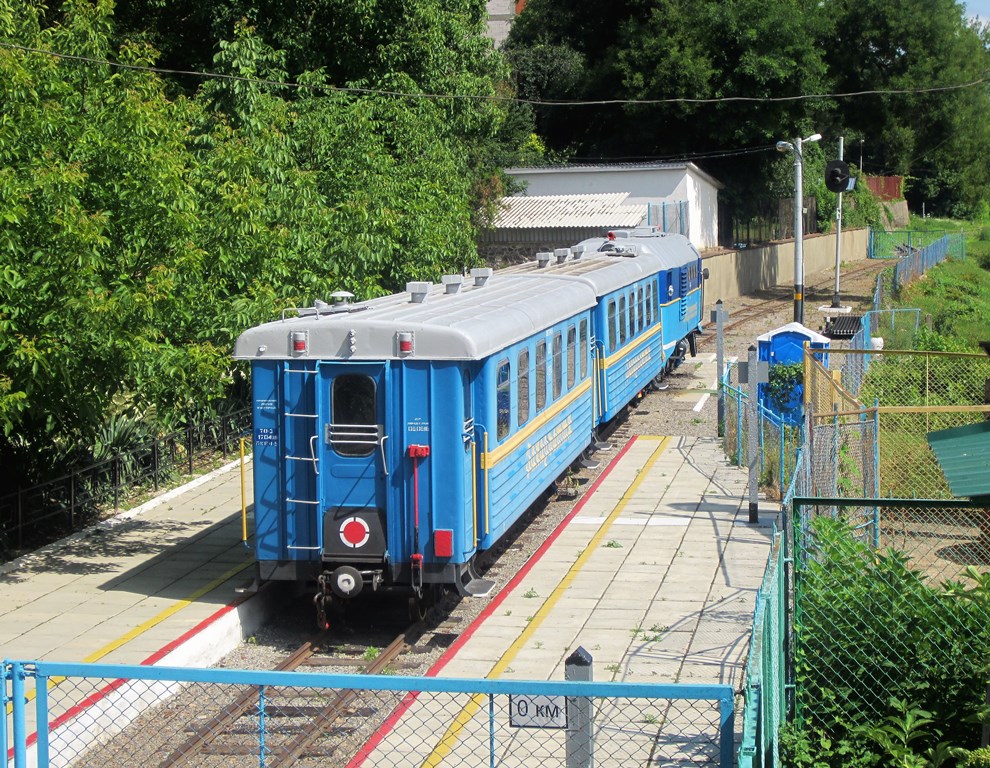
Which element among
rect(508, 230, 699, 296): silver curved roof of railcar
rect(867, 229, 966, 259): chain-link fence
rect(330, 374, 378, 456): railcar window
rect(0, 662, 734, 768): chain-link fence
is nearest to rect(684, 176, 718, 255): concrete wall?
rect(508, 230, 699, 296): silver curved roof of railcar

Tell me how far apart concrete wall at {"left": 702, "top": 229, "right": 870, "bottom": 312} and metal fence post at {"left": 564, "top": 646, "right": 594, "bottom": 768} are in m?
32.0

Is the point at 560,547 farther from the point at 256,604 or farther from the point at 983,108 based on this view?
the point at 983,108

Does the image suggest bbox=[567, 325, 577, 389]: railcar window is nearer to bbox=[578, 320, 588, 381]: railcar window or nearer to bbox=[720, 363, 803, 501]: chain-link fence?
bbox=[578, 320, 588, 381]: railcar window

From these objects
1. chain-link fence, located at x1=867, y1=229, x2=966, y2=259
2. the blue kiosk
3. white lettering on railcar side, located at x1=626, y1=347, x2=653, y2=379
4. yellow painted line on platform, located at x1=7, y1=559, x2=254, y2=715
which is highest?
chain-link fence, located at x1=867, y1=229, x2=966, y2=259

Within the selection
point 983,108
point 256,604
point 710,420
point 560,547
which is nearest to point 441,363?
point 256,604

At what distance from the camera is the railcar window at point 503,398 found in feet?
38.6

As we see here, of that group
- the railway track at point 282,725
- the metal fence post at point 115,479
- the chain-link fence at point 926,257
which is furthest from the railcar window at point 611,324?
the chain-link fence at point 926,257

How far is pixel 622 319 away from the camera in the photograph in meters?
19.4

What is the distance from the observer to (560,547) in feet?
46.0

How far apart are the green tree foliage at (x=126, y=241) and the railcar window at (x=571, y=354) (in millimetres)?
3233

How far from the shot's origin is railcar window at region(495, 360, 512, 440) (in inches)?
463

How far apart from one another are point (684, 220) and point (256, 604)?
3228cm

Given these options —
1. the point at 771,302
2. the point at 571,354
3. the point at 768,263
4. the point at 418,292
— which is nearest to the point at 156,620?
the point at 418,292

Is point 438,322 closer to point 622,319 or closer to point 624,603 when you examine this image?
point 624,603
